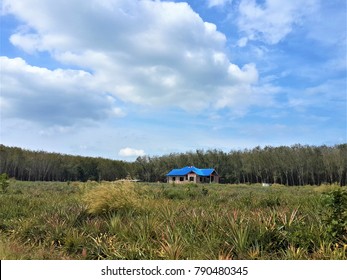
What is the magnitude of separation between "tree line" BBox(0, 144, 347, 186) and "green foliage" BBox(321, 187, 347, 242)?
68.0 meters

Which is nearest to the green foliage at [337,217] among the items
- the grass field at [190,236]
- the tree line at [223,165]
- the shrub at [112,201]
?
the grass field at [190,236]

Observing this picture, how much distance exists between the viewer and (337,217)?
6359 mm

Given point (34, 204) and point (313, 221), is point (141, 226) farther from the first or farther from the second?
point (34, 204)

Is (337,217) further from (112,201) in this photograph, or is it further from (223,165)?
(223,165)

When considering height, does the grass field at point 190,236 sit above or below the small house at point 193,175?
below

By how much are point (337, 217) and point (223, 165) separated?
96463mm

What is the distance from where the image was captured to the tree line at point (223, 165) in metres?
84.6

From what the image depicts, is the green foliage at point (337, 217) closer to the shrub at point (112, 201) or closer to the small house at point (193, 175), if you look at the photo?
the shrub at point (112, 201)

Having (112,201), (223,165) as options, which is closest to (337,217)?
(112,201)

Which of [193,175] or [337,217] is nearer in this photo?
[337,217]

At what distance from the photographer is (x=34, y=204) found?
13.7m

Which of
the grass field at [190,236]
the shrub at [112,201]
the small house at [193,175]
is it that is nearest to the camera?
the grass field at [190,236]

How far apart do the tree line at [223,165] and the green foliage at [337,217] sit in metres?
68.0
